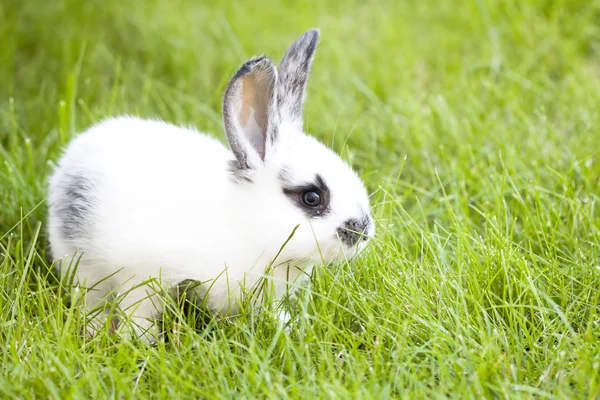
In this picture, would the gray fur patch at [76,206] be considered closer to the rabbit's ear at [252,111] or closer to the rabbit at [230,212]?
the rabbit at [230,212]

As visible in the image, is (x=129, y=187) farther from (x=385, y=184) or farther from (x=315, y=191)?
(x=385, y=184)

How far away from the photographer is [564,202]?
341cm

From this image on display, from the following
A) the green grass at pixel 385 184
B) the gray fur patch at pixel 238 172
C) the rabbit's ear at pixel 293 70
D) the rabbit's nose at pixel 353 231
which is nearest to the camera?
the green grass at pixel 385 184

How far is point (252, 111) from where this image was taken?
115 inches

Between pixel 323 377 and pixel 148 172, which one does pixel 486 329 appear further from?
pixel 148 172

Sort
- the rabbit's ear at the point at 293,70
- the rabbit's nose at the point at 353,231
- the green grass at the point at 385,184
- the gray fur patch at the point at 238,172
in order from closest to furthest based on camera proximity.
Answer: the green grass at the point at 385,184
the rabbit's nose at the point at 353,231
the gray fur patch at the point at 238,172
the rabbit's ear at the point at 293,70

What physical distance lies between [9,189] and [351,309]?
5.84 ft

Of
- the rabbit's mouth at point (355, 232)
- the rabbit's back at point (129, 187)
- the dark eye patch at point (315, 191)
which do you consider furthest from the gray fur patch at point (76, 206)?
the rabbit's mouth at point (355, 232)

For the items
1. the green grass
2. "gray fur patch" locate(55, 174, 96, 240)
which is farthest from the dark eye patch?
"gray fur patch" locate(55, 174, 96, 240)

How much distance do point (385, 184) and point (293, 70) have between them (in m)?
0.92

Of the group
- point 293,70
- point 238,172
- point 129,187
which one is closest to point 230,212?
point 238,172

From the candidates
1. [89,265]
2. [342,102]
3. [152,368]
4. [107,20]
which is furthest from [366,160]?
[107,20]

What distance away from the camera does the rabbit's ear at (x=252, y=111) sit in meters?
2.80

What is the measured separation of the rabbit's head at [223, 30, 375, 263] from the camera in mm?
2719
